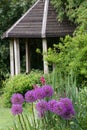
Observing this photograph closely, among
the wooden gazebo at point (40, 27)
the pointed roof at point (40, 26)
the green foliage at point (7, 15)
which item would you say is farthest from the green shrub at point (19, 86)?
the green foliage at point (7, 15)

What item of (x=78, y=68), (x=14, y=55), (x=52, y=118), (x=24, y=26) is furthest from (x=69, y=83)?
(x=14, y=55)

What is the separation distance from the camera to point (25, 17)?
17016 mm

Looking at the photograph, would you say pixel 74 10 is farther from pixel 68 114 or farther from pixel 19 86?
pixel 68 114

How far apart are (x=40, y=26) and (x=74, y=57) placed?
446 centimetres

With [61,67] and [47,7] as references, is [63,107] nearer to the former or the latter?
[61,67]

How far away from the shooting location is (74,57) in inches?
488

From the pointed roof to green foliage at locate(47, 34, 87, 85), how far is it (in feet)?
10.1

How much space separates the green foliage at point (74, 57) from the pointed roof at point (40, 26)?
10.1ft

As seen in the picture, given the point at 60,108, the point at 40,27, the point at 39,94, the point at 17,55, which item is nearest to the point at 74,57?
the point at 40,27

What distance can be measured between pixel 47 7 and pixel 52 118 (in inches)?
517

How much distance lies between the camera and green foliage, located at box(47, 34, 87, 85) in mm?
11742

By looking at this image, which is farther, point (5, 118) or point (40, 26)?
point (40, 26)

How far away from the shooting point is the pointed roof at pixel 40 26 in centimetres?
1617

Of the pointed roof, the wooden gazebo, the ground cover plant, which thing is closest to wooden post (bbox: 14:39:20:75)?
the wooden gazebo
